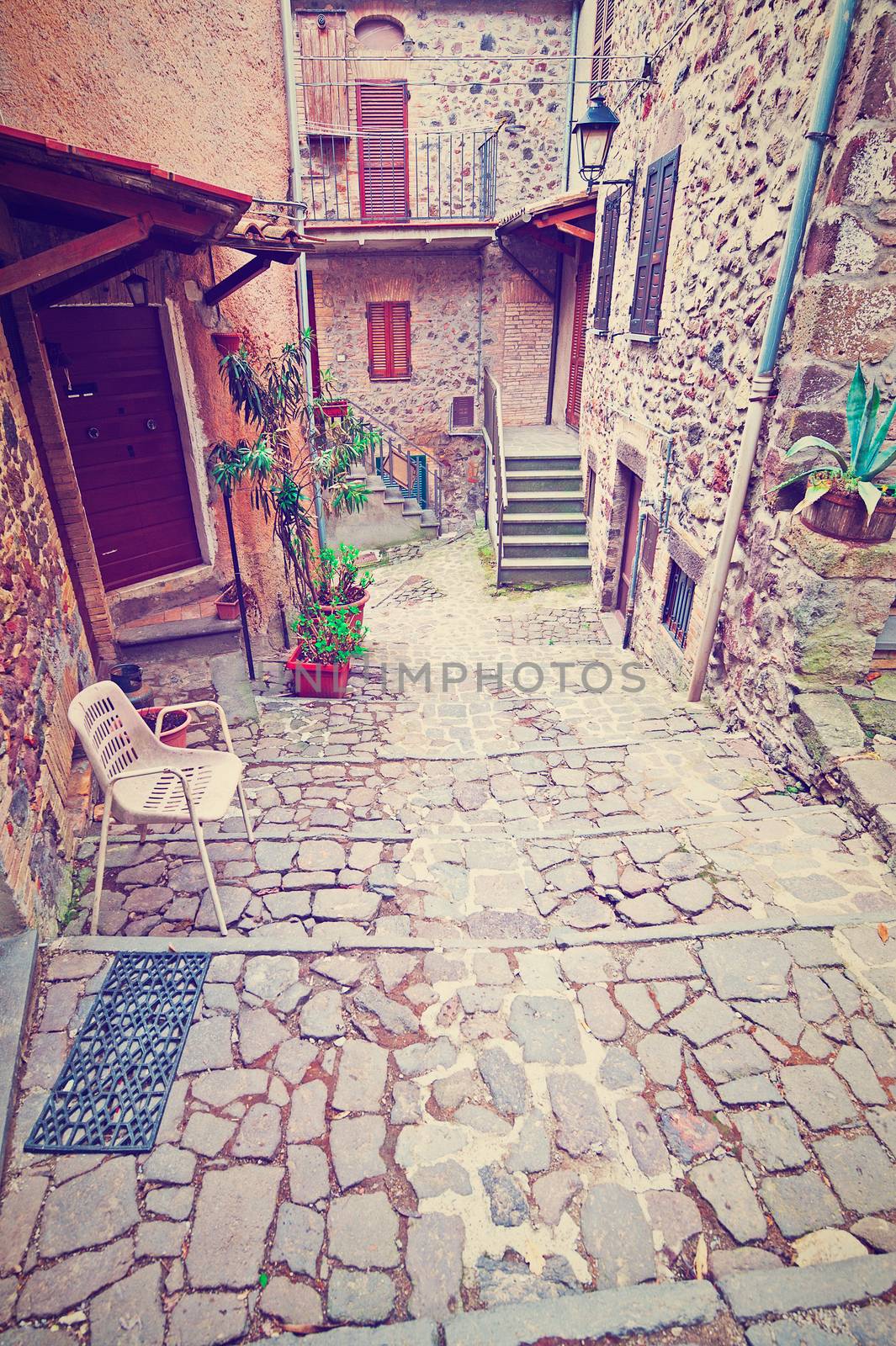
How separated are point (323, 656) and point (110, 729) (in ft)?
8.39

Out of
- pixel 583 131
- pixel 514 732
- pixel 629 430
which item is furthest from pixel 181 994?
pixel 583 131

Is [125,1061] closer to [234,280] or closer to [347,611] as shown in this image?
[347,611]

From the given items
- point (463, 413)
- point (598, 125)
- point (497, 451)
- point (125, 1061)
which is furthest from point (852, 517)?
point (463, 413)

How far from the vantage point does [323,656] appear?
5.78 m

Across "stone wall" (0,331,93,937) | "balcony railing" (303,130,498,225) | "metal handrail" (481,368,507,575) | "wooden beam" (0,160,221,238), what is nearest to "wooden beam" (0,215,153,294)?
"wooden beam" (0,160,221,238)

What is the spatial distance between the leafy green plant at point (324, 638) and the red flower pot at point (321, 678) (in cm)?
5

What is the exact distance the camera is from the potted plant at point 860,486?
360 cm

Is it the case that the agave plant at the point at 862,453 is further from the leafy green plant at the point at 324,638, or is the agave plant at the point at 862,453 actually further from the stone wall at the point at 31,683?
the stone wall at the point at 31,683

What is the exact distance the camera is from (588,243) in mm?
10961

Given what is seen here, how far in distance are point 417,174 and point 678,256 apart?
342 inches

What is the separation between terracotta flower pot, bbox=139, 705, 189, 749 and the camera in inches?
163

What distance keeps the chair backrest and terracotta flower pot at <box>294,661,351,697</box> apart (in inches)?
92.0

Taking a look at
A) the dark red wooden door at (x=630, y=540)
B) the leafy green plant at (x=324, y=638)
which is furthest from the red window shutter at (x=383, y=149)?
the leafy green plant at (x=324, y=638)

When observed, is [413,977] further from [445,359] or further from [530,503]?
[445,359]
